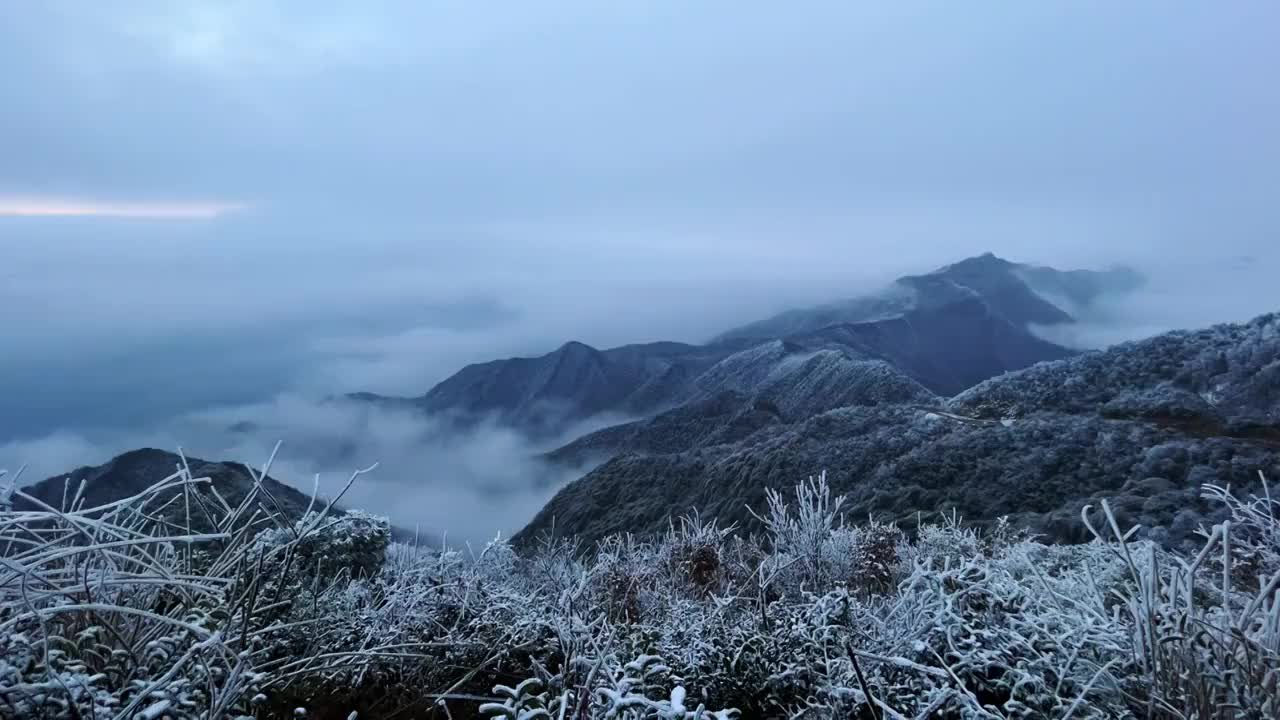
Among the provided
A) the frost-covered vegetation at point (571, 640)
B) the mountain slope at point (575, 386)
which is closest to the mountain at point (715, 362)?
the mountain slope at point (575, 386)

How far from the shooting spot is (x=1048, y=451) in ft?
77.8

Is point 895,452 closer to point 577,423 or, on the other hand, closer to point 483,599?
point 483,599

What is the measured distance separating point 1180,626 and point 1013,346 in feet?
652

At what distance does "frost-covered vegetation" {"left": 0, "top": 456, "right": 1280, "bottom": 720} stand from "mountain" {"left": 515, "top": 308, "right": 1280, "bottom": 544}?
5396mm

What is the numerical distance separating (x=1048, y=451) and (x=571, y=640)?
24816mm

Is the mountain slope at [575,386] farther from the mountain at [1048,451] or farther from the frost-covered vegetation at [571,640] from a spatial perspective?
the frost-covered vegetation at [571,640]

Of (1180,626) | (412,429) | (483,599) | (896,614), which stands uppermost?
(1180,626)

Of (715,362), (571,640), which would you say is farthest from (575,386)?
(571,640)

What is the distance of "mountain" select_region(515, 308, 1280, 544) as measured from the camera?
18406 mm

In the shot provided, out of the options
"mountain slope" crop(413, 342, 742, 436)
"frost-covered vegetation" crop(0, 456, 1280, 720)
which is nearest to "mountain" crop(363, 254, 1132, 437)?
"mountain slope" crop(413, 342, 742, 436)

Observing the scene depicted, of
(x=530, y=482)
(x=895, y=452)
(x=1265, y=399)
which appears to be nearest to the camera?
(x=1265, y=399)

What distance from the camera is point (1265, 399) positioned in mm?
Result: 24172

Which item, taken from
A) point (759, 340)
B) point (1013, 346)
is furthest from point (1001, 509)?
point (1013, 346)

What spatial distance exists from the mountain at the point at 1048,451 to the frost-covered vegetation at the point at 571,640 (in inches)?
212
